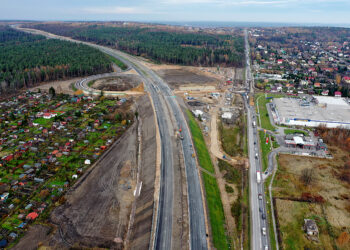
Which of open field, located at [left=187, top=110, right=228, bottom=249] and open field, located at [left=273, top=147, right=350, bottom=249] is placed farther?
open field, located at [left=273, top=147, right=350, bottom=249]

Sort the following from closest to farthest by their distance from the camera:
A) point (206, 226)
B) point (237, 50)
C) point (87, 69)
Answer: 1. point (206, 226)
2. point (87, 69)
3. point (237, 50)

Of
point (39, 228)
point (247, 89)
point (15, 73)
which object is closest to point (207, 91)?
point (247, 89)

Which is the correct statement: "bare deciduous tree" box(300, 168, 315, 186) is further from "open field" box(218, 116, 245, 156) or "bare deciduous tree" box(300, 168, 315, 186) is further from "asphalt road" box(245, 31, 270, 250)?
"open field" box(218, 116, 245, 156)

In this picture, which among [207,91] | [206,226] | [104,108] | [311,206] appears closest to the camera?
[206,226]

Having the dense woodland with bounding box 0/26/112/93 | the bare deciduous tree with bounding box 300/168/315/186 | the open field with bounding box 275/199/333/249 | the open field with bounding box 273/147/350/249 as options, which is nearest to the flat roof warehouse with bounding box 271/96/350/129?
the open field with bounding box 273/147/350/249

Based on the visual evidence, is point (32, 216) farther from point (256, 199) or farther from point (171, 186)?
point (256, 199)

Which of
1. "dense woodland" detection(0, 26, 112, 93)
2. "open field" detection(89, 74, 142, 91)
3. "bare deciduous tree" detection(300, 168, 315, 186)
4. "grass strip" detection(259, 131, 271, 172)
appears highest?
"dense woodland" detection(0, 26, 112, 93)

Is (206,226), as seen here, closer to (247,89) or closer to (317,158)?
(317,158)
